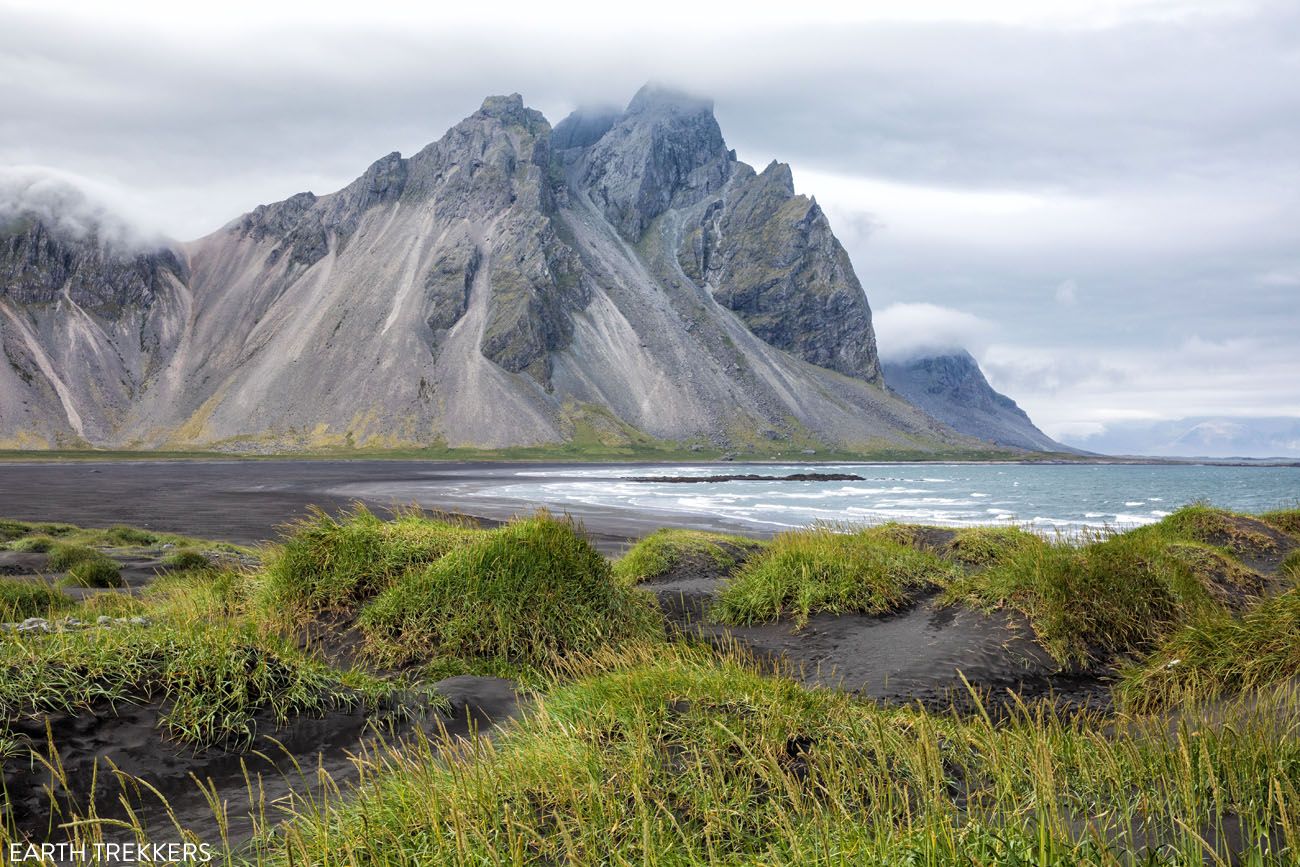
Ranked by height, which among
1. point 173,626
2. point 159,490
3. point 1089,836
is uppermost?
point 1089,836

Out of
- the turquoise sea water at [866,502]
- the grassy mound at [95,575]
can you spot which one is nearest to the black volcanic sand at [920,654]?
the grassy mound at [95,575]

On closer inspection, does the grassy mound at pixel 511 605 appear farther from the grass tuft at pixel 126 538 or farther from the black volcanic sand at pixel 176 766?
the grass tuft at pixel 126 538

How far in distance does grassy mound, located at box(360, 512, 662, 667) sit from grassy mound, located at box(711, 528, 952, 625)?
288 centimetres

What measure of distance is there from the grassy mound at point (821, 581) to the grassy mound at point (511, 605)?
2879mm

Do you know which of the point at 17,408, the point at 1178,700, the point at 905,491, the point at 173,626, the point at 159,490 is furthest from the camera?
the point at 17,408

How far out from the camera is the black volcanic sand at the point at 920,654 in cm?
1102

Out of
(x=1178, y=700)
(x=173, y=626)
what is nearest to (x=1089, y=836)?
(x=1178, y=700)

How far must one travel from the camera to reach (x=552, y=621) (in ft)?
39.5

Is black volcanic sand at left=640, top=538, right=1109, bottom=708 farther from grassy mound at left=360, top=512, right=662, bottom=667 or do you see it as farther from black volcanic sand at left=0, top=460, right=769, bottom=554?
black volcanic sand at left=0, top=460, right=769, bottom=554

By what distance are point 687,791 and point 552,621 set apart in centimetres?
674

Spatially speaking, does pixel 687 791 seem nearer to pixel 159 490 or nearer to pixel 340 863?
pixel 340 863

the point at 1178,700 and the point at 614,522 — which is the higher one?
the point at 1178,700

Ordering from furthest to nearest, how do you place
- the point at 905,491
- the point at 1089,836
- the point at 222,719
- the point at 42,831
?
the point at 905,491
the point at 222,719
the point at 42,831
the point at 1089,836

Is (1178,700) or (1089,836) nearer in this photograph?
(1089,836)
